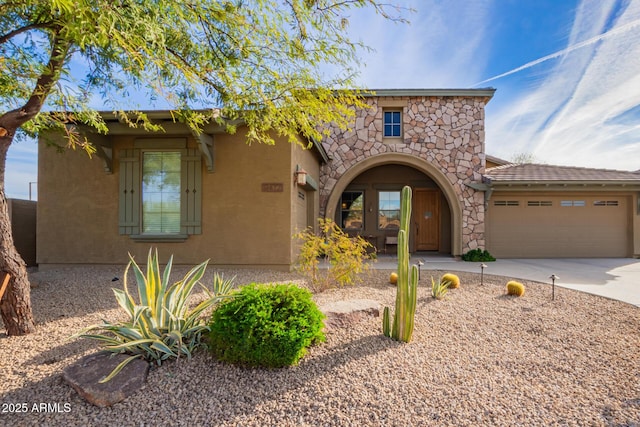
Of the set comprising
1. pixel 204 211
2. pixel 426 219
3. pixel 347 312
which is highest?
pixel 204 211

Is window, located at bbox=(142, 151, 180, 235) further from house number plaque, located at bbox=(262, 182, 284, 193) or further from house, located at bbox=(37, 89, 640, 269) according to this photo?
house number plaque, located at bbox=(262, 182, 284, 193)

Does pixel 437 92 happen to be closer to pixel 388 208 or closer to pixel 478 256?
pixel 388 208

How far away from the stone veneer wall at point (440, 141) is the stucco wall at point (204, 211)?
3557 millimetres

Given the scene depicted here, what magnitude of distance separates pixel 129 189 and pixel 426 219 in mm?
9166

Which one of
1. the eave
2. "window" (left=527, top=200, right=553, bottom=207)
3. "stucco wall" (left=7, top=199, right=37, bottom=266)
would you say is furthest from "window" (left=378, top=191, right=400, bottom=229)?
"stucco wall" (left=7, top=199, right=37, bottom=266)

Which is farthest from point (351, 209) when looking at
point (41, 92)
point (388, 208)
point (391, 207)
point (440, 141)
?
point (41, 92)

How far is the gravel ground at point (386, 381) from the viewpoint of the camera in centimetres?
192

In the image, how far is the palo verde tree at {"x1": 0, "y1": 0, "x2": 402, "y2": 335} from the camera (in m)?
2.89

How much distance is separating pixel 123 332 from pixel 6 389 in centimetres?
77

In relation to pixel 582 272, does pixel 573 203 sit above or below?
above

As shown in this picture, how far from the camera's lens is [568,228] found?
31.3 ft

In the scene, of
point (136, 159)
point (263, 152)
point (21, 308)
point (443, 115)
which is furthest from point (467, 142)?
point (21, 308)

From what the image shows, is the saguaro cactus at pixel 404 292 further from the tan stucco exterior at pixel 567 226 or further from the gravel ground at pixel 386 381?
the tan stucco exterior at pixel 567 226

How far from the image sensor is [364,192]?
10805mm
